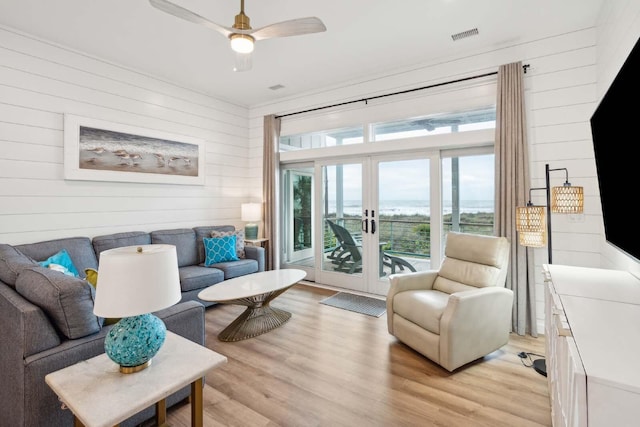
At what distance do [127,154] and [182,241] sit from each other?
1.30m

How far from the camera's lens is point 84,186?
3498 millimetres

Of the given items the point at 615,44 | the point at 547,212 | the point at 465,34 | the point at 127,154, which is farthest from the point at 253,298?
the point at 615,44

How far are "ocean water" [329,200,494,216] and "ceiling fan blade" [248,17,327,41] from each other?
8.03 ft

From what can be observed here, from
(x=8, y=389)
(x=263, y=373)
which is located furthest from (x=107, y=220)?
(x=263, y=373)

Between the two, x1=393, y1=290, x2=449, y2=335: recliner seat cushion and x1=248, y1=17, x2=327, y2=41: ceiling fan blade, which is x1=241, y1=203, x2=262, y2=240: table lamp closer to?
x1=393, y1=290, x2=449, y2=335: recliner seat cushion

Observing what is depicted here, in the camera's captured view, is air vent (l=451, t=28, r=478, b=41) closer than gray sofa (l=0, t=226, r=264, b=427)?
No

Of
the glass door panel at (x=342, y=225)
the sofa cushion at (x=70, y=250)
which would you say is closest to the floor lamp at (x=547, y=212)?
the glass door panel at (x=342, y=225)

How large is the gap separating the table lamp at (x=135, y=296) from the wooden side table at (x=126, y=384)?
0.25ft

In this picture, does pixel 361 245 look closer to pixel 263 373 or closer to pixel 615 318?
pixel 263 373

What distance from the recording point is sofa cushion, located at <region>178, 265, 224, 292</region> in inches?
138

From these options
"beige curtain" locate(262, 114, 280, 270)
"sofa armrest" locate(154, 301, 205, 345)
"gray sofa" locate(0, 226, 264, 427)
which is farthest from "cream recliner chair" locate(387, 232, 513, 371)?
"beige curtain" locate(262, 114, 280, 270)

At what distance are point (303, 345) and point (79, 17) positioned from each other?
145 inches

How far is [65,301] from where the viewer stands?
59.4 inches

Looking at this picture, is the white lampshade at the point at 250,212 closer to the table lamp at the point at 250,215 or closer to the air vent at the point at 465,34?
the table lamp at the point at 250,215
